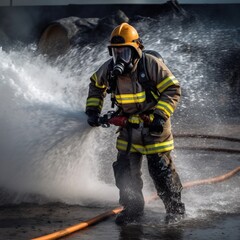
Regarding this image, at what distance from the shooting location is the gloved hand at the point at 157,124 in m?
4.52

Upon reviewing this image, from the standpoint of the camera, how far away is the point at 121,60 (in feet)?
15.2

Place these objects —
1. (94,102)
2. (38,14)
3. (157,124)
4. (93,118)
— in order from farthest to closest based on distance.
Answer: (38,14)
(94,102)
(93,118)
(157,124)

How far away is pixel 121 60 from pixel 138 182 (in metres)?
1.01

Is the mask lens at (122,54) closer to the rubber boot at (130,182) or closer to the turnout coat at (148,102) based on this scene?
the turnout coat at (148,102)

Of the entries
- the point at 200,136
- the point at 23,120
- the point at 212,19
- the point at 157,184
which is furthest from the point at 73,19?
the point at 157,184

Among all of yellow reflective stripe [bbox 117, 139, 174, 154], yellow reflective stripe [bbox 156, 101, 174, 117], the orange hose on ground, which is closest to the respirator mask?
yellow reflective stripe [bbox 156, 101, 174, 117]

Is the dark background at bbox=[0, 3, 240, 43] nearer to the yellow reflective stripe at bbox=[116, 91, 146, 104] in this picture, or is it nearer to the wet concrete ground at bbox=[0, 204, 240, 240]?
the yellow reflective stripe at bbox=[116, 91, 146, 104]

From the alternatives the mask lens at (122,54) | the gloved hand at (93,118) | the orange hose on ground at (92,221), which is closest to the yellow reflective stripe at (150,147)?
the gloved hand at (93,118)

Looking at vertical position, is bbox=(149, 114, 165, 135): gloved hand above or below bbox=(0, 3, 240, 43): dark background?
below

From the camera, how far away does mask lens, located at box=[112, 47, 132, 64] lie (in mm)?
4625

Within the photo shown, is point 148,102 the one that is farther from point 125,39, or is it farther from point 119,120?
point 125,39

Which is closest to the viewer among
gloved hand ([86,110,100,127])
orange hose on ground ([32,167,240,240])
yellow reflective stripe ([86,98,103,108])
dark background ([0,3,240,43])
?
orange hose on ground ([32,167,240,240])

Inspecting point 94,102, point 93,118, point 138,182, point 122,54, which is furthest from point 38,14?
point 138,182

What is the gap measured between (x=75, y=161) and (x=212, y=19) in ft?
38.2
